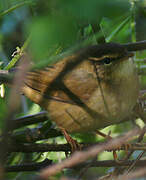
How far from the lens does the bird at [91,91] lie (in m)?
2.49

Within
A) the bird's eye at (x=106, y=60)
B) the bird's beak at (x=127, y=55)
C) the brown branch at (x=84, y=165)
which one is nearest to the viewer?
the brown branch at (x=84, y=165)

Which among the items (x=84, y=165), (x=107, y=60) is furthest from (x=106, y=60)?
(x=84, y=165)

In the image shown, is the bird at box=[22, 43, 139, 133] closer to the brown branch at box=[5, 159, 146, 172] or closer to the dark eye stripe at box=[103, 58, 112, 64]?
the dark eye stripe at box=[103, 58, 112, 64]

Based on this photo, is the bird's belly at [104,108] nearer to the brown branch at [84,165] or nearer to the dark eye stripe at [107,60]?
the dark eye stripe at [107,60]

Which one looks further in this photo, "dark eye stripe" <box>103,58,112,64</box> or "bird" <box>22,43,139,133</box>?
"dark eye stripe" <box>103,58,112,64</box>

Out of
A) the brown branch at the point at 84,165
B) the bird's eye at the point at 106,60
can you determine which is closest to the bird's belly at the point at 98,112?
the bird's eye at the point at 106,60

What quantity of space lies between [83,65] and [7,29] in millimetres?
754

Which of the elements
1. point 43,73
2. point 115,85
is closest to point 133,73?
point 115,85

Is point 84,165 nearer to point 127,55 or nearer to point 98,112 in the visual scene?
point 98,112

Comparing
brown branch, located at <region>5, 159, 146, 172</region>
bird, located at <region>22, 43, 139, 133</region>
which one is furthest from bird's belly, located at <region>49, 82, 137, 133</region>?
brown branch, located at <region>5, 159, 146, 172</region>

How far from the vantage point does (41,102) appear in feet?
9.09

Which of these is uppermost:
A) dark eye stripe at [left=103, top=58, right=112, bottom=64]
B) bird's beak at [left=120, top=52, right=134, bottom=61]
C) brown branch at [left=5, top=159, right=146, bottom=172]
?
bird's beak at [left=120, top=52, right=134, bottom=61]

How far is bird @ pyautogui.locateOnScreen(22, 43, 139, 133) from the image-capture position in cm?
249

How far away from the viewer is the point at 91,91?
2.66 metres
